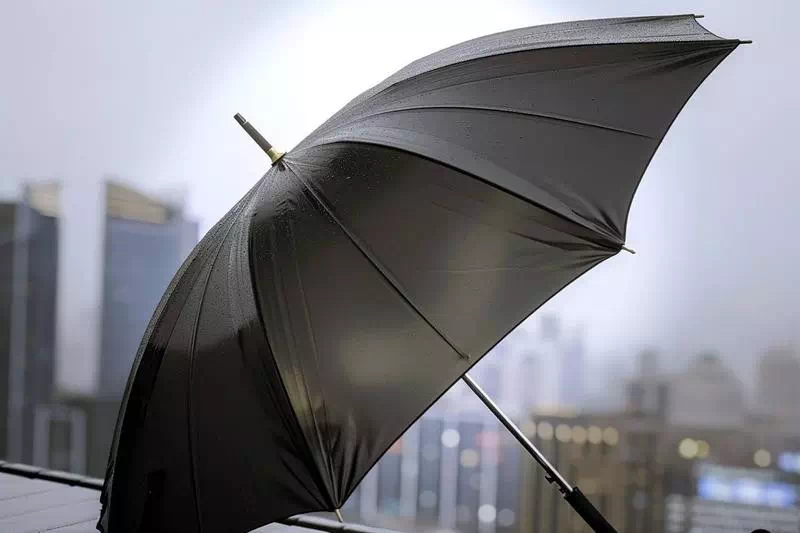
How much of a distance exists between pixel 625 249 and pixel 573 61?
0.21 meters

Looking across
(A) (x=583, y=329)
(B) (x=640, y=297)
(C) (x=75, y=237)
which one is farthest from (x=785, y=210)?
(C) (x=75, y=237)

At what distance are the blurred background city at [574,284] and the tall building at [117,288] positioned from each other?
8cm

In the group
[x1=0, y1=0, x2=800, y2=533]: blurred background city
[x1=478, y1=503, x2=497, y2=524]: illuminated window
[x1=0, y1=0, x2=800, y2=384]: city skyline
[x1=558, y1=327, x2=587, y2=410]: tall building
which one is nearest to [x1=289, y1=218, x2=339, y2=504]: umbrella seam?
[x1=0, y1=0, x2=800, y2=533]: blurred background city

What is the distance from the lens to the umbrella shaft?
2.75 feet

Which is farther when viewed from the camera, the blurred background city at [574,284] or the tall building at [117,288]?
the tall building at [117,288]

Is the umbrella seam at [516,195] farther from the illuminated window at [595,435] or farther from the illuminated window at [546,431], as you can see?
the illuminated window at [595,435]

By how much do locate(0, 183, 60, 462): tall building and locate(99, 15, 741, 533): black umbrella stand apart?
786cm

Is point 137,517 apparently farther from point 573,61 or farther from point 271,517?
point 573,61

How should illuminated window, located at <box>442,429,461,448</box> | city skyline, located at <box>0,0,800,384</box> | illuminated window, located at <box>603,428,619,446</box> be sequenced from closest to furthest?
city skyline, located at <box>0,0,800,384</box>
illuminated window, located at <box>603,428,619,446</box>
illuminated window, located at <box>442,429,461,448</box>

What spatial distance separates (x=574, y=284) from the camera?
8.93 ft

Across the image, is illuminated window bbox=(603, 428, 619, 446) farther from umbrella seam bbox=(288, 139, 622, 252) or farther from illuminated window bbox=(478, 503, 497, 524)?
umbrella seam bbox=(288, 139, 622, 252)

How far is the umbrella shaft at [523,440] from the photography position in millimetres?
838

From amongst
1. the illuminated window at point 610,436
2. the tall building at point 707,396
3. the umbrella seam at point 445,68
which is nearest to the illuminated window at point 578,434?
the illuminated window at point 610,436

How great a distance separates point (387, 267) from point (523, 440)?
0.86ft
